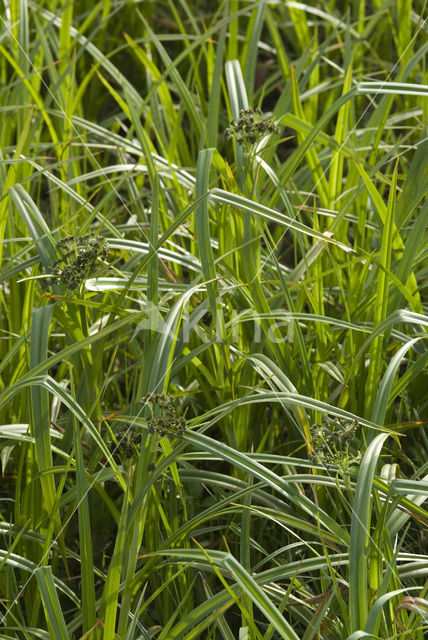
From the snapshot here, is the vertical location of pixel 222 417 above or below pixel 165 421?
below

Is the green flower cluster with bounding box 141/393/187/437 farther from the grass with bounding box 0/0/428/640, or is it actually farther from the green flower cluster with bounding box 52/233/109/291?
the green flower cluster with bounding box 52/233/109/291

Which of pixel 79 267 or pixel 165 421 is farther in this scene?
pixel 79 267

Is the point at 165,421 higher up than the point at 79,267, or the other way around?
the point at 79,267

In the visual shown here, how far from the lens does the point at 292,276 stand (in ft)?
4.44

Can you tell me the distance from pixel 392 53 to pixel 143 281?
158cm

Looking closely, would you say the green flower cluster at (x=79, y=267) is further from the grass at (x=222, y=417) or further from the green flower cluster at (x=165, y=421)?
the green flower cluster at (x=165, y=421)

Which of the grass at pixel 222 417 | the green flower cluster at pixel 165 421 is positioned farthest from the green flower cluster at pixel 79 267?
the green flower cluster at pixel 165 421

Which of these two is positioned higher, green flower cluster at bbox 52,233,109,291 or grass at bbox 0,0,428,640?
green flower cluster at bbox 52,233,109,291

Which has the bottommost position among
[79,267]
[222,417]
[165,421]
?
[222,417]

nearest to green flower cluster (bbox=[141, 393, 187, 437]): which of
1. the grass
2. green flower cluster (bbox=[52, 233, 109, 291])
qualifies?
the grass

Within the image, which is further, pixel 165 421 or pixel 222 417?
pixel 222 417

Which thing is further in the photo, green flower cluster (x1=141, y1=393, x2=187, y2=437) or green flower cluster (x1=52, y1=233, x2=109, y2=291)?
green flower cluster (x1=52, y1=233, x2=109, y2=291)

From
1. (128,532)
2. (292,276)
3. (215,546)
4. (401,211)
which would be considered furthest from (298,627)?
(401,211)

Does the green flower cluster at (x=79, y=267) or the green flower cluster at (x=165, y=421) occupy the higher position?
the green flower cluster at (x=79, y=267)
